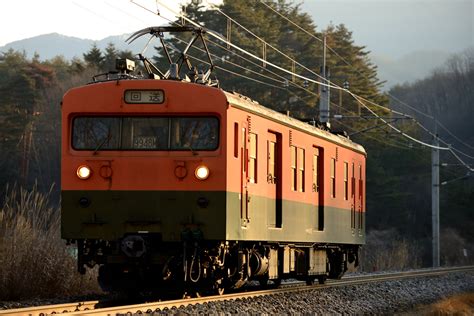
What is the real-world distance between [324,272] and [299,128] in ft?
14.4

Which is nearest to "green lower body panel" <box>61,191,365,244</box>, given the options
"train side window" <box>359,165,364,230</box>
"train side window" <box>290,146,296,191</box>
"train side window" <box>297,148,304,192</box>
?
"train side window" <box>290,146,296,191</box>

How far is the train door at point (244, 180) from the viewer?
51.2ft

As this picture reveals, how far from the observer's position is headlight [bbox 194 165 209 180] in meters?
14.9

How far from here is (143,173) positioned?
591 inches

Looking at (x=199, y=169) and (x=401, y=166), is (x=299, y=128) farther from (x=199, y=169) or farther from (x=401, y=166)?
(x=401, y=166)

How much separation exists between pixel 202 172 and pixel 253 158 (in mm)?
1613

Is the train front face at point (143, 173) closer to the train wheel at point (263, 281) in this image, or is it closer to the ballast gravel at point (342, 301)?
the ballast gravel at point (342, 301)

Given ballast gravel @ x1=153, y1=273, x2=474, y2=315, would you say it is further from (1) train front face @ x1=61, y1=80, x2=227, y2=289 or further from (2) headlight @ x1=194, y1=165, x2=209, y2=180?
(2) headlight @ x1=194, y1=165, x2=209, y2=180

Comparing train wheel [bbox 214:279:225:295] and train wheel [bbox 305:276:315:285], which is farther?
train wheel [bbox 305:276:315:285]

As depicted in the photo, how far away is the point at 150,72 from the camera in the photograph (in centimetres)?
1599

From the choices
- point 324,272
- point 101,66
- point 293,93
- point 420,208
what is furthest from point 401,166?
point 324,272

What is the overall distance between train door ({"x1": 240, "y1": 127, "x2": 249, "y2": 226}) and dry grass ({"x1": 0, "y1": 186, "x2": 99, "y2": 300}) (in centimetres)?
368

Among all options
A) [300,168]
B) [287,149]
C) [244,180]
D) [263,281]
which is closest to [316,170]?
[300,168]

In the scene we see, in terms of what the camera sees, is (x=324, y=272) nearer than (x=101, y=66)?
Yes
